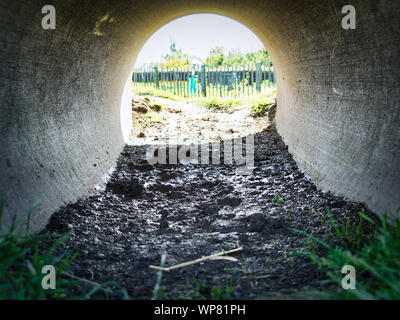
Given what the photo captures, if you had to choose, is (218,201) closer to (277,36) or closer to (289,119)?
(289,119)

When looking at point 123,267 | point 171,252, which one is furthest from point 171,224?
point 123,267

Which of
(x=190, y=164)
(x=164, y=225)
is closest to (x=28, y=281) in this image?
(x=164, y=225)

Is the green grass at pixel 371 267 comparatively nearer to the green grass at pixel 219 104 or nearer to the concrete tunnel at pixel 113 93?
the concrete tunnel at pixel 113 93

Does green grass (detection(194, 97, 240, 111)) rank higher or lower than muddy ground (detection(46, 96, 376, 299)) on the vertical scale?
higher

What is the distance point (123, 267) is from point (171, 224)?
111cm

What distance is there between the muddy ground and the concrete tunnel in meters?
0.30

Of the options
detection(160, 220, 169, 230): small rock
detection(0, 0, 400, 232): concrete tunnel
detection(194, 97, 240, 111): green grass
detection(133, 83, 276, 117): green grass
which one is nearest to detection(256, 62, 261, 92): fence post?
detection(133, 83, 276, 117): green grass

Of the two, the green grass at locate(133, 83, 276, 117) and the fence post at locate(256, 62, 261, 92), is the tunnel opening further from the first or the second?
the fence post at locate(256, 62, 261, 92)

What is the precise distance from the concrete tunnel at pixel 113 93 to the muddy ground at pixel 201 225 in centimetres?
30

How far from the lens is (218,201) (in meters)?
4.69

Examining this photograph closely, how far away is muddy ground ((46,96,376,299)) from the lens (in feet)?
9.02

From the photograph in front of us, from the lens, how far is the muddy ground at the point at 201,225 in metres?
2.75

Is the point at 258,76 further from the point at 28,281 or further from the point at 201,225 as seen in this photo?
the point at 28,281

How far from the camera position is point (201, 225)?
13.2 ft
